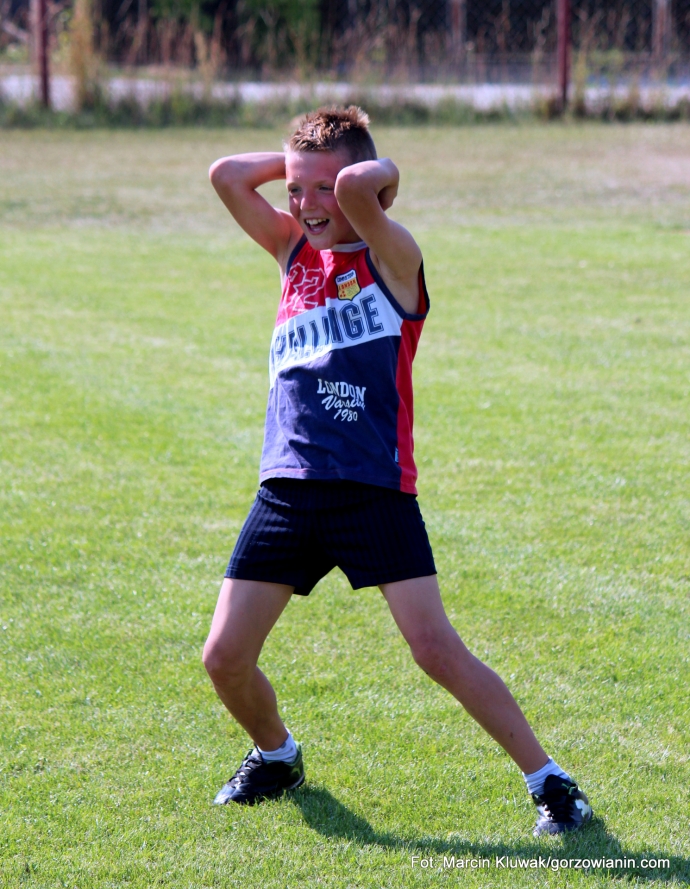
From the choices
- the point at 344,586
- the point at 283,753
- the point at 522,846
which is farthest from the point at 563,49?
the point at 522,846

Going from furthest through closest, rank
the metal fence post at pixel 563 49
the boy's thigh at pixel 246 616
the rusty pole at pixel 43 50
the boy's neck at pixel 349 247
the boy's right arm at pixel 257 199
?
the rusty pole at pixel 43 50
the metal fence post at pixel 563 49
the boy's right arm at pixel 257 199
the boy's neck at pixel 349 247
the boy's thigh at pixel 246 616

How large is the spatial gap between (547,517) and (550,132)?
38.5 feet

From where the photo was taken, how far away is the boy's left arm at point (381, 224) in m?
2.65

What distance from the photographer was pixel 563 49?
15570 mm

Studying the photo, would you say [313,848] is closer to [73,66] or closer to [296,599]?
[296,599]

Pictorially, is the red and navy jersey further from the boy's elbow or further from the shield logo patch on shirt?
the boy's elbow

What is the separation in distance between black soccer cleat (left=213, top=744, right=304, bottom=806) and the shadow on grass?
0.12m

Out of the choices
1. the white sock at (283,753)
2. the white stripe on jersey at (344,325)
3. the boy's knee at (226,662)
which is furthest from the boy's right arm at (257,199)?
the white sock at (283,753)

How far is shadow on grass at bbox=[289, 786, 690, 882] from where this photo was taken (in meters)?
2.62

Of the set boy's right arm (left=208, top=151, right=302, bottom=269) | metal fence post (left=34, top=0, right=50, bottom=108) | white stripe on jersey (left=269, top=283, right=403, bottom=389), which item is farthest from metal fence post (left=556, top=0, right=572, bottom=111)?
white stripe on jersey (left=269, top=283, right=403, bottom=389)

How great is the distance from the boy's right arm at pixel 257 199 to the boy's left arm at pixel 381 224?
36 centimetres

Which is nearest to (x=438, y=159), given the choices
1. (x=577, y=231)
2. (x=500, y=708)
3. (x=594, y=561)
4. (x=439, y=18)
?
(x=577, y=231)

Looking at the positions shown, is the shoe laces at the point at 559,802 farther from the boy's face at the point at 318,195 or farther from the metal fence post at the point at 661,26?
the metal fence post at the point at 661,26

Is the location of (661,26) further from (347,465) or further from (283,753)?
(283,753)
